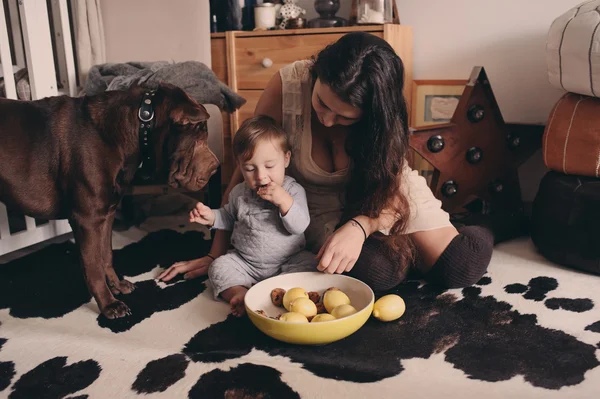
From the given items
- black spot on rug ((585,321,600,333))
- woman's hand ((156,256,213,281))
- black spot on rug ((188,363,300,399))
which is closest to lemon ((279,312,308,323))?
black spot on rug ((188,363,300,399))

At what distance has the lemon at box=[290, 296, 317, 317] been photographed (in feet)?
3.79

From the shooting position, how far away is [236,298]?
1.31 m

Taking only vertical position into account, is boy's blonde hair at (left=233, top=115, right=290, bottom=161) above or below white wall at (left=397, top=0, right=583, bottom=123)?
below

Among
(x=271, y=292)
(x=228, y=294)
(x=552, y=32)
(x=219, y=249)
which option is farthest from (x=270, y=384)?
(x=552, y=32)

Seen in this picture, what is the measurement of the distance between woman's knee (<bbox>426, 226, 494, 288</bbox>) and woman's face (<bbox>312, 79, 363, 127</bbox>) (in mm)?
452

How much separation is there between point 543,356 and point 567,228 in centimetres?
56

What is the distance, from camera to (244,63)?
2152 millimetres

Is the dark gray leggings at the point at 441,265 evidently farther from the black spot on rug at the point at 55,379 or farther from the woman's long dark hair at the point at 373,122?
the black spot on rug at the point at 55,379

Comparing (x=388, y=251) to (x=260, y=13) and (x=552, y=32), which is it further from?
(x=260, y=13)

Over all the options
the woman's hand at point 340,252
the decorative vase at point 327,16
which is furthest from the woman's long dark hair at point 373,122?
the decorative vase at point 327,16

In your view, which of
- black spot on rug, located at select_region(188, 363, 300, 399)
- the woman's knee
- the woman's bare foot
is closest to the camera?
black spot on rug, located at select_region(188, 363, 300, 399)

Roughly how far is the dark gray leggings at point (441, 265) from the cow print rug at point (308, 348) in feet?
0.14

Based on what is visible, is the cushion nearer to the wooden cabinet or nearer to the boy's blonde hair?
the wooden cabinet

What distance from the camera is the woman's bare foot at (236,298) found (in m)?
1.29
